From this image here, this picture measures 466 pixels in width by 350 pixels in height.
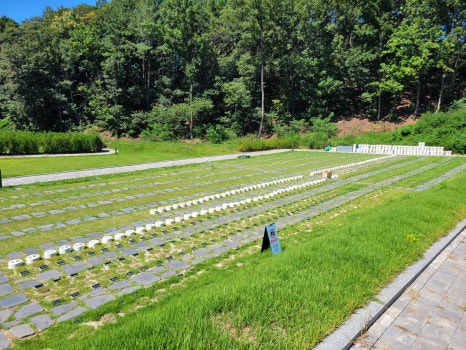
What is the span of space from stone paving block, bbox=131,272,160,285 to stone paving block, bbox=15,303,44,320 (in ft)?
3.78

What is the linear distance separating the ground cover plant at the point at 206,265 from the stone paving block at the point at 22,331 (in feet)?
0.23

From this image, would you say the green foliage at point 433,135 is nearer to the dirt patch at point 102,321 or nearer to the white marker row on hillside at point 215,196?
the white marker row on hillside at point 215,196

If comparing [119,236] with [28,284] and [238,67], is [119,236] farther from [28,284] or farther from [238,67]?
[238,67]

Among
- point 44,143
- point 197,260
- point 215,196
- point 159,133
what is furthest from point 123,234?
point 159,133

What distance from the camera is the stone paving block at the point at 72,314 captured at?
3.39 metres

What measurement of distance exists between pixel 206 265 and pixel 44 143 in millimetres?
22903

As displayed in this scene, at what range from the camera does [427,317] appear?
3520mm

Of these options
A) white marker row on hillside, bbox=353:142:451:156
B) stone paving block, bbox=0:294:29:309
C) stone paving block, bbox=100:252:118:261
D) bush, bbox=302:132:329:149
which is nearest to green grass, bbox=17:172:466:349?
stone paving block, bbox=0:294:29:309

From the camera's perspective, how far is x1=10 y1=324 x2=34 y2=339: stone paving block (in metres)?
3.10

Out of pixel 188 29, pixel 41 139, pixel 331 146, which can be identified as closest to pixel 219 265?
pixel 41 139

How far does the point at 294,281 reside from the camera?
373 centimetres

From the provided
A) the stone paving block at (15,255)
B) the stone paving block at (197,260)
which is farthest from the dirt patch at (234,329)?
the stone paving block at (15,255)

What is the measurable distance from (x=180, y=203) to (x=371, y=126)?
108 ft

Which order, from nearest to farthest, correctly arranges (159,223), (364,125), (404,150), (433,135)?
(159,223) < (404,150) < (433,135) < (364,125)
